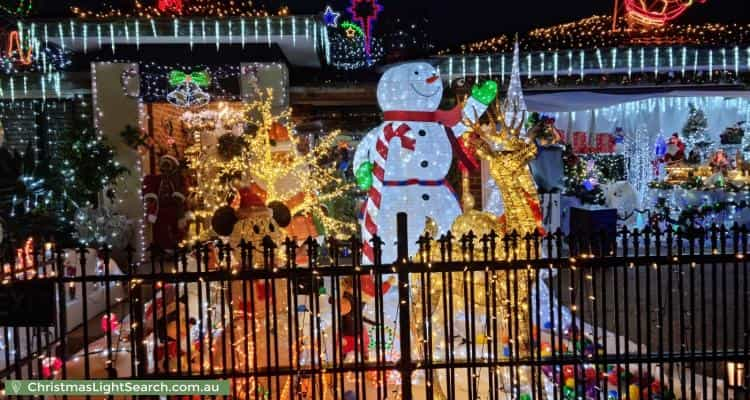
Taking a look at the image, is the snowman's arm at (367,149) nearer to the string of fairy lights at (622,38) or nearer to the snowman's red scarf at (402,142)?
the snowman's red scarf at (402,142)

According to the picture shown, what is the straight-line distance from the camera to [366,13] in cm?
1528

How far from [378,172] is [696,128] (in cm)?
1031

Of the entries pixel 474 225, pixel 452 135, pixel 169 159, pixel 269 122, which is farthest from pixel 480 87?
pixel 169 159

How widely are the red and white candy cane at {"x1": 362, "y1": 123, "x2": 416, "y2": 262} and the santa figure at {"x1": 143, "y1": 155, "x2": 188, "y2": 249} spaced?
230 inches

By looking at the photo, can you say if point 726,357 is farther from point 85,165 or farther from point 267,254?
point 85,165

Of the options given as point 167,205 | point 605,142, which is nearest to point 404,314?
point 167,205

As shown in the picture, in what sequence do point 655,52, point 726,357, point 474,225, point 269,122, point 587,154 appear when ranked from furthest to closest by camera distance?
1. point 587,154
2. point 655,52
3. point 269,122
4. point 474,225
5. point 726,357

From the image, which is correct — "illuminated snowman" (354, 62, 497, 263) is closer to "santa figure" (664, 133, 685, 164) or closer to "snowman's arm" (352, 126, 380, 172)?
"snowman's arm" (352, 126, 380, 172)

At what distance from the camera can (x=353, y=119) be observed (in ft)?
44.3

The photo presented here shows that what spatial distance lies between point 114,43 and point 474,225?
9991mm

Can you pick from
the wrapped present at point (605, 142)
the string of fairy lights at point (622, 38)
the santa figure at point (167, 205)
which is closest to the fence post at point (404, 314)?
the santa figure at point (167, 205)

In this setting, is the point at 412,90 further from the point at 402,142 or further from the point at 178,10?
the point at 178,10

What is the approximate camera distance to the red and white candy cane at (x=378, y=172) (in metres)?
5.79

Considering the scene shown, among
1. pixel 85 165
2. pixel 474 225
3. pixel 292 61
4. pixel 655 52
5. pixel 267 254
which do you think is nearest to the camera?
pixel 267 254
